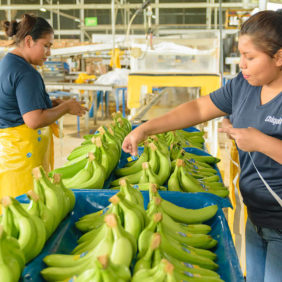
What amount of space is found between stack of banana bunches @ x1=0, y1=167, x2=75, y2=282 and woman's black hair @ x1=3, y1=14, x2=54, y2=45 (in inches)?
65.2

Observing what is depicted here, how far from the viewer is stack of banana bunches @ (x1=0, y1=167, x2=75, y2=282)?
37.7 inches

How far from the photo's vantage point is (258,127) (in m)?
1.71

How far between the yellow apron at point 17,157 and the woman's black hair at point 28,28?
64 centimetres

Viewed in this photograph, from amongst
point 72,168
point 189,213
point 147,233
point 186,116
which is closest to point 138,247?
point 147,233

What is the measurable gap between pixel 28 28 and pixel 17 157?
3.07 ft

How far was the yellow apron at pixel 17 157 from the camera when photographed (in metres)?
2.86

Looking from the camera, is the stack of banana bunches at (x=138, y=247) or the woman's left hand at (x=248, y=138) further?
the woman's left hand at (x=248, y=138)

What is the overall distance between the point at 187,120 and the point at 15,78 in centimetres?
130

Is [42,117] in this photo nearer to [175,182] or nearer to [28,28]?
[28,28]

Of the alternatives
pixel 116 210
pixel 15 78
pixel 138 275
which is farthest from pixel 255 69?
pixel 15 78

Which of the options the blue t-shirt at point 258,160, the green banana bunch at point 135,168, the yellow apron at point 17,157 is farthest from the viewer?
the yellow apron at point 17,157

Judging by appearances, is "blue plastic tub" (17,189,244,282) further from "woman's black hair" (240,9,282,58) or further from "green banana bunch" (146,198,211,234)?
"woman's black hair" (240,9,282,58)

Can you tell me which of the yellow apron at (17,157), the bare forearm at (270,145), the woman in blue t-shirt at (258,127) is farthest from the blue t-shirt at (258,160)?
the yellow apron at (17,157)

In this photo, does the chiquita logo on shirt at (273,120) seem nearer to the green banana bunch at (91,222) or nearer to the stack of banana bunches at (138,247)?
the stack of banana bunches at (138,247)
